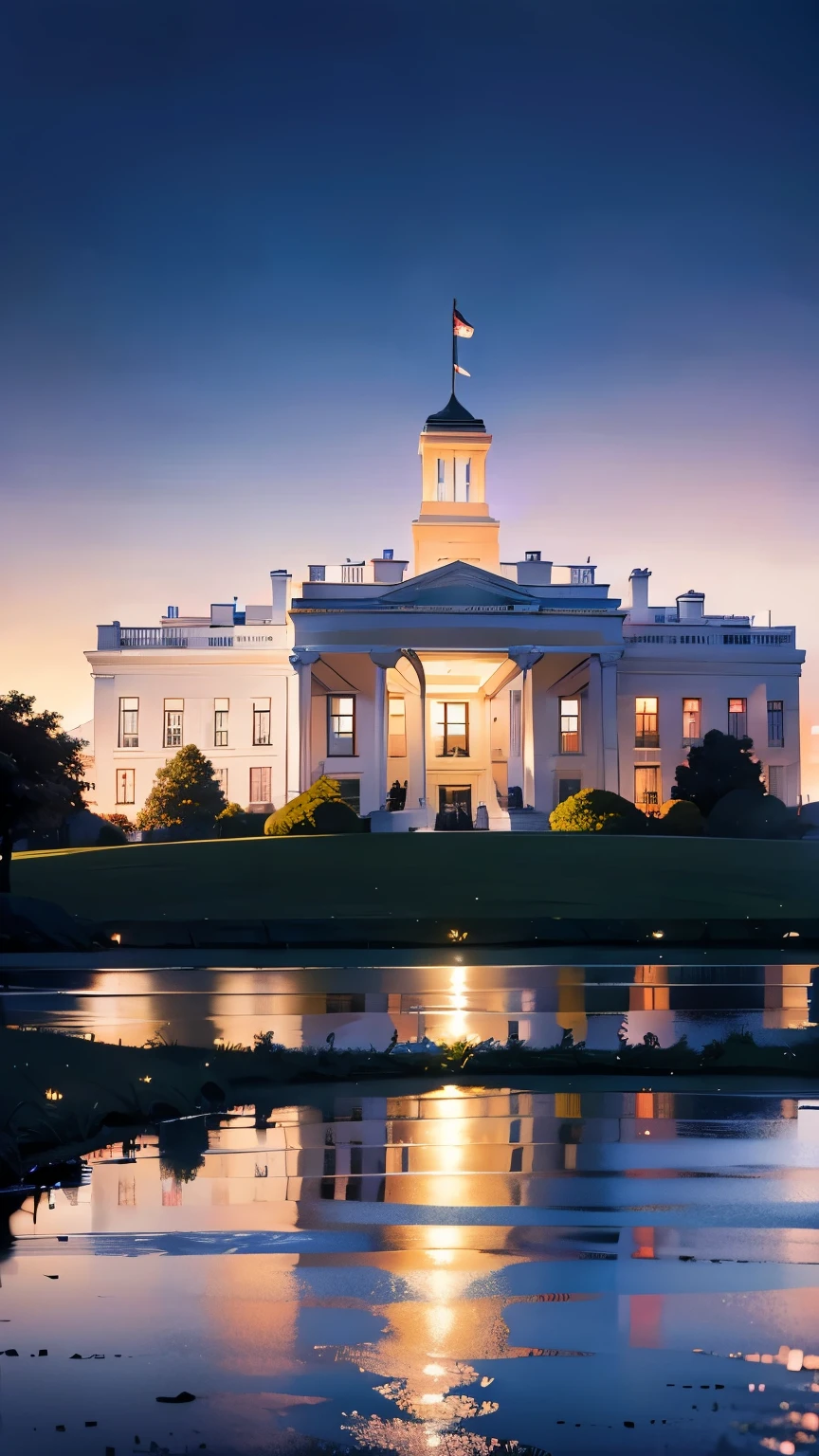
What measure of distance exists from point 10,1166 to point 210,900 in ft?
61.5

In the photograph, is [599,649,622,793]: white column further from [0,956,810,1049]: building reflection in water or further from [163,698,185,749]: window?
[0,956,810,1049]: building reflection in water

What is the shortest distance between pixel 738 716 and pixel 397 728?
52.9ft

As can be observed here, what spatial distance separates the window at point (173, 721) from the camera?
60.7 m

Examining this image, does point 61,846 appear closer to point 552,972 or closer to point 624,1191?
point 552,972

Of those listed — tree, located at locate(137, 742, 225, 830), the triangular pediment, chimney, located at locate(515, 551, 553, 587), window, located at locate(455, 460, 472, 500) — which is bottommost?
tree, located at locate(137, 742, 225, 830)

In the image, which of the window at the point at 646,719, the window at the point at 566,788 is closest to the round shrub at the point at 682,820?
the window at the point at 566,788

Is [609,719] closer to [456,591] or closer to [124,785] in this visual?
[456,591]

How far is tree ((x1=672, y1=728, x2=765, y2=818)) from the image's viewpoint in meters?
48.8

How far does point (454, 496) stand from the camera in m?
63.3

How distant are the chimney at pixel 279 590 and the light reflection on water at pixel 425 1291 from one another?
58.7 meters

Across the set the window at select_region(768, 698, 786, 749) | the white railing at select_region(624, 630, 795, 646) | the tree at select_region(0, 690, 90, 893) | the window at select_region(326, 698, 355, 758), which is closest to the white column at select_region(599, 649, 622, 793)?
the white railing at select_region(624, 630, 795, 646)

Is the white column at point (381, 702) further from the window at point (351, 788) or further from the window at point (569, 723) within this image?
the window at point (569, 723)

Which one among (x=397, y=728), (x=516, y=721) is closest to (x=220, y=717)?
(x=397, y=728)

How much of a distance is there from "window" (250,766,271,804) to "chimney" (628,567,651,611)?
20.1 meters
